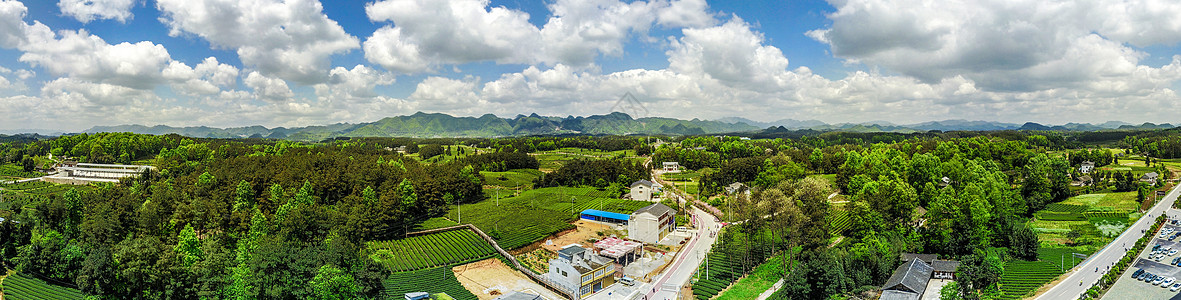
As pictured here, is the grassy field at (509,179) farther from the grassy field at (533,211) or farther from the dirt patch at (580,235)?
the dirt patch at (580,235)

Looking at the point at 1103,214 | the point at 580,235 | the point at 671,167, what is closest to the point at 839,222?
the point at 580,235

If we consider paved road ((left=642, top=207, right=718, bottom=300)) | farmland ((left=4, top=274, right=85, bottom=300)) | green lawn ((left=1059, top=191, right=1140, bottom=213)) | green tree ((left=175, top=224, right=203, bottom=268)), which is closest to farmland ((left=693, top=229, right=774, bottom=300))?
paved road ((left=642, top=207, right=718, bottom=300))

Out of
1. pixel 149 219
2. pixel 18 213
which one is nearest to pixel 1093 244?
pixel 149 219

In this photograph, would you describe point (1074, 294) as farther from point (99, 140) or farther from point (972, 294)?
point (99, 140)

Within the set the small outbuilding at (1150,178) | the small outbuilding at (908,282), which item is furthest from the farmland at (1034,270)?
the small outbuilding at (1150,178)

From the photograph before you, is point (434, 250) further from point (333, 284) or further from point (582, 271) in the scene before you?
point (333, 284)

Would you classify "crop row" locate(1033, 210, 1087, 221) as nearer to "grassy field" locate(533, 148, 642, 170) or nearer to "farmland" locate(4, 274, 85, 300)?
"grassy field" locate(533, 148, 642, 170)
